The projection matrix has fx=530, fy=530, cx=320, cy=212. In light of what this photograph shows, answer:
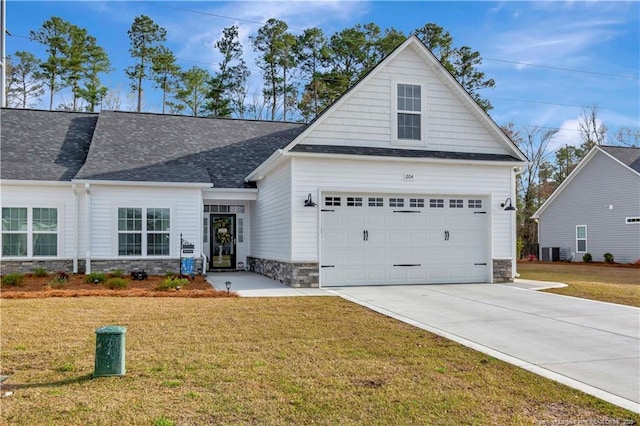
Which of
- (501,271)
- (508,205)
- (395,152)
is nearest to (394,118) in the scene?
(395,152)

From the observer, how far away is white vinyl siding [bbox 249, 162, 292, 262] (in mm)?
14430

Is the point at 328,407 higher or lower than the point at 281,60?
lower

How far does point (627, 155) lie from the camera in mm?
27531

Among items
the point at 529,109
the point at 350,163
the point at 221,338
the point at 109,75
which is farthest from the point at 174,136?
the point at 529,109

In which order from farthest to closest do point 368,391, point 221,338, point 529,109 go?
1. point 529,109
2. point 221,338
3. point 368,391

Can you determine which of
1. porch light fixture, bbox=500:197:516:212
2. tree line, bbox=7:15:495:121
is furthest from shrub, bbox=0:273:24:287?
tree line, bbox=7:15:495:121

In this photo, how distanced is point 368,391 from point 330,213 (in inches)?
362

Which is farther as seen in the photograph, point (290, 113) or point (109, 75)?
point (290, 113)

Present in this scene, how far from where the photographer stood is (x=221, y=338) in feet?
24.9

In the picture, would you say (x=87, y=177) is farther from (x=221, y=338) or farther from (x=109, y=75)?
(x=109, y=75)

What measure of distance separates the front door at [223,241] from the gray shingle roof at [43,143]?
5099 mm

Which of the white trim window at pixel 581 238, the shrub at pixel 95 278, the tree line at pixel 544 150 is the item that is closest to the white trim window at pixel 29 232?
the shrub at pixel 95 278

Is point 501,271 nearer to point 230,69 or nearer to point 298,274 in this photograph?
point 298,274

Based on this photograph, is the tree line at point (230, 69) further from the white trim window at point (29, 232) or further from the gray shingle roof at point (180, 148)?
the white trim window at point (29, 232)
